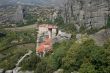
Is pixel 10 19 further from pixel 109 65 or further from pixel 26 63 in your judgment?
pixel 109 65

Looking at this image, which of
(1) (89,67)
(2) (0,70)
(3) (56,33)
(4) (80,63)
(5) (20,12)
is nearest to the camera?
(1) (89,67)

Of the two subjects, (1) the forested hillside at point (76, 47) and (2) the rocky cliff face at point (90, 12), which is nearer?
(1) the forested hillside at point (76, 47)

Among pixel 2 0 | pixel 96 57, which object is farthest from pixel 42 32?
pixel 2 0

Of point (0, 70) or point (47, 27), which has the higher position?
point (47, 27)

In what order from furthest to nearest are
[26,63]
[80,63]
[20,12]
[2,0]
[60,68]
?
[2,0] < [20,12] < [26,63] < [60,68] < [80,63]

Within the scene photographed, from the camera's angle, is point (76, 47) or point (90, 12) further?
point (90, 12)

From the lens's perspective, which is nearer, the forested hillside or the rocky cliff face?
the forested hillside

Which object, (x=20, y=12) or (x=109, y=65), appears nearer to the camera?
(x=109, y=65)

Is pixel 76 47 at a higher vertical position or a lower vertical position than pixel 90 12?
lower
